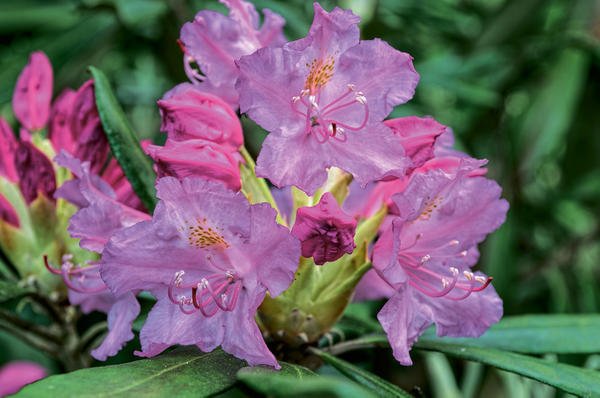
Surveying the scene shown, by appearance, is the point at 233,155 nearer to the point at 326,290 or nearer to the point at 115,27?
the point at 326,290

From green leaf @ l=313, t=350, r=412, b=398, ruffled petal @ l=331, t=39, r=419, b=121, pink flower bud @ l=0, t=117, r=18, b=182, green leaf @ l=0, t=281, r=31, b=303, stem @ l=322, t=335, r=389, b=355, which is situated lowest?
stem @ l=322, t=335, r=389, b=355

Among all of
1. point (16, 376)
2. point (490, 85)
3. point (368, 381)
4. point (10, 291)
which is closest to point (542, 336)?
point (368, 381)

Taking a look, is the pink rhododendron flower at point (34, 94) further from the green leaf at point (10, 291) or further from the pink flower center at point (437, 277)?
the pink flower center at point (437, 277)

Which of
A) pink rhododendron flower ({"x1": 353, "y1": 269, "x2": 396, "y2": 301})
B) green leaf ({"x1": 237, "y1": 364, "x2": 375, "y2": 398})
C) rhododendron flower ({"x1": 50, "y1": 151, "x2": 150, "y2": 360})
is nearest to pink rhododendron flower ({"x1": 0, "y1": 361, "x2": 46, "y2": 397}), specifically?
rhododendron flower ({"x1": 50, "y1": 151, "x2": 150, "y2": 360})

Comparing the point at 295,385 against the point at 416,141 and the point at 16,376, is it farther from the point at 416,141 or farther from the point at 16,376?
the point at 16,376

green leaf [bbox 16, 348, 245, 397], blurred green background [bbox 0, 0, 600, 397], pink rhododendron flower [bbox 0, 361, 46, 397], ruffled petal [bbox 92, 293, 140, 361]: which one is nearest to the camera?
green leaf [bbox 16, 348, 245, 397]

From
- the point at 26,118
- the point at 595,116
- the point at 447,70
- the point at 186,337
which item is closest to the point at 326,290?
the point at 186,337

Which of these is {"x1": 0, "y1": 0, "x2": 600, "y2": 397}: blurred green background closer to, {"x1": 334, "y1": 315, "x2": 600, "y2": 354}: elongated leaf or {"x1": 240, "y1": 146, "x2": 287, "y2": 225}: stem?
{"x1": 334, "y1": 315, "x2": 600, "y2": 354}: elongated leaf
